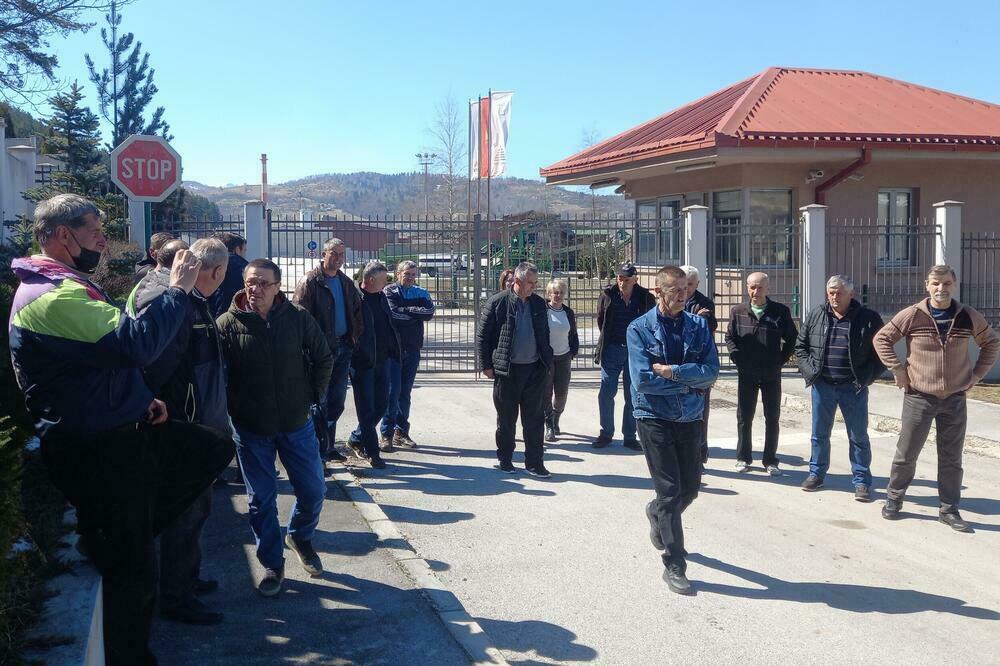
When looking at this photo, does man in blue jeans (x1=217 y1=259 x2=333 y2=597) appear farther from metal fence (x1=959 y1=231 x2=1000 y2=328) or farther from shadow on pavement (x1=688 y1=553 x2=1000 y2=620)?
metal fence (x1=959 y1=231 x2=1000 y2=328)

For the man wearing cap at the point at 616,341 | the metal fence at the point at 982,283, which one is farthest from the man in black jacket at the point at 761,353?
the metal fence at the point at 982,283

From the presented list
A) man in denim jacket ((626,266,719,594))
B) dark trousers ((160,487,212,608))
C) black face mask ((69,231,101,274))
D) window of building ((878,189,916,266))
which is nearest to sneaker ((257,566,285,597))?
dark trousers ((160,487,212,608))

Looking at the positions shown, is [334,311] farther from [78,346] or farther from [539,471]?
[78,346]

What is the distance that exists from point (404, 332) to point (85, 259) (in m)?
5.49

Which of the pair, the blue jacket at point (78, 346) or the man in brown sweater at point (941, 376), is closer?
the blue jacket at point (78, 346)

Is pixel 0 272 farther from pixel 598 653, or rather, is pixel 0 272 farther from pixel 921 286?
pixel 921 286

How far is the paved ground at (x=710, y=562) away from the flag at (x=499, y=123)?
81.9ft

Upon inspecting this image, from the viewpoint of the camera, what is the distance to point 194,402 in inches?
179

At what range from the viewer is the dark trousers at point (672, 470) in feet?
17.7

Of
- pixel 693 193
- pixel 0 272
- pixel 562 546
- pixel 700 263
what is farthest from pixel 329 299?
pixel 693 193

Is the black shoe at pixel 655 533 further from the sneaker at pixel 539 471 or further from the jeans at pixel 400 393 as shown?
the jeans at pixel 400 393

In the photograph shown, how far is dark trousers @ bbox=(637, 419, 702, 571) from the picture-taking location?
17.7ft

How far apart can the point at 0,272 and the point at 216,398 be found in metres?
6.05

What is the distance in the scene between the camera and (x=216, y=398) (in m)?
4.68
